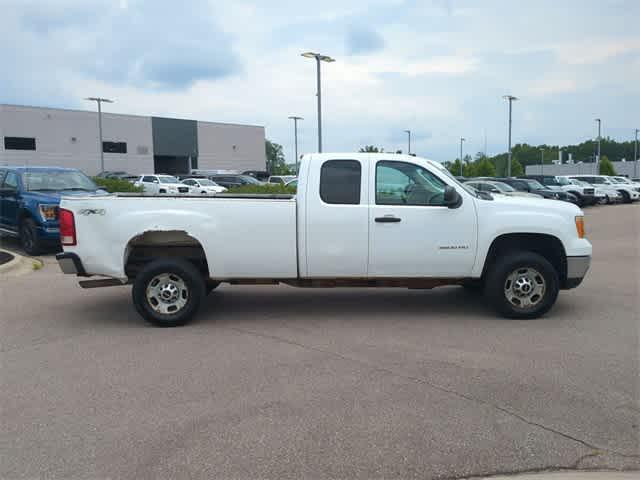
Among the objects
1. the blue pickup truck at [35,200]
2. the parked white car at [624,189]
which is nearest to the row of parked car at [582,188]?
the parked white car at [624,189]

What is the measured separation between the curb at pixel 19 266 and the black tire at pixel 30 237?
1.89 feet

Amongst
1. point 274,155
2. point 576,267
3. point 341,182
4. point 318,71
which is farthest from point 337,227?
point 274,155

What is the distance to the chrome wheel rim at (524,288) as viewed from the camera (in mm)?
6918

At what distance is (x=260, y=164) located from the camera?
73.4 meters

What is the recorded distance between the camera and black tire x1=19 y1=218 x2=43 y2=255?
1226 centimetres

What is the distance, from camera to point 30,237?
1245cm

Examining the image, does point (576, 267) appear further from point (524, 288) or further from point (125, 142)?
point (125, 142)

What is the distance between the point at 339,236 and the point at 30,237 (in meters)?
8.52

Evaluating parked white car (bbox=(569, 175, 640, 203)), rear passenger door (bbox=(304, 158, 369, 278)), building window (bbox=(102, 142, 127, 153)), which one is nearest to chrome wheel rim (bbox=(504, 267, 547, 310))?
rear passenger door (bbox=(304, 158, 369, 278))

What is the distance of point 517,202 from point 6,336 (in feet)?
19.6

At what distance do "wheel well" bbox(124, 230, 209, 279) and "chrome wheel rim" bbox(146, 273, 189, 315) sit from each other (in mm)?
425

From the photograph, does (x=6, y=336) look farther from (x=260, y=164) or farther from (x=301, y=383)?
(x=260, y=164)

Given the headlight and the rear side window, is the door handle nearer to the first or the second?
the rear side window

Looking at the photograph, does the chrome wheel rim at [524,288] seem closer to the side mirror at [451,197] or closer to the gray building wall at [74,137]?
the side mirror at [451,197]
